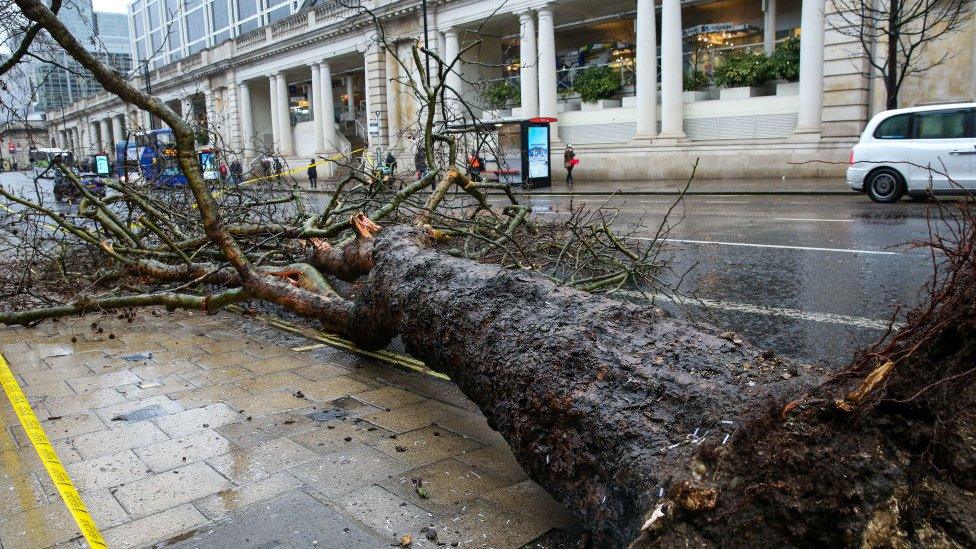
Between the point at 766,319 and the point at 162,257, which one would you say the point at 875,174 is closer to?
the point at 766,319

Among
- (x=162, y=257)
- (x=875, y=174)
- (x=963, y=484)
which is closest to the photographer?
(x=963, y=484)

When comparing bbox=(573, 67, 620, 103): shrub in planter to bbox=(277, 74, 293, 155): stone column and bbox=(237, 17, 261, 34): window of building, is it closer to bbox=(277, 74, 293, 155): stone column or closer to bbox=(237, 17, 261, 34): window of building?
bbox=(277, 74, 293, 155): stone column

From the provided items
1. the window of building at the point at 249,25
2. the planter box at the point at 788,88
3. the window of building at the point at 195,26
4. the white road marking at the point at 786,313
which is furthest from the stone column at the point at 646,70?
the window of building at the point at 195,26

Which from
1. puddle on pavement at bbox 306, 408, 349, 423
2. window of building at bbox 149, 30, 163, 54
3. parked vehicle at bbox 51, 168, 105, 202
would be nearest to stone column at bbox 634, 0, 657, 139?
parked vehicle at bbox 51, 168, 105, 202

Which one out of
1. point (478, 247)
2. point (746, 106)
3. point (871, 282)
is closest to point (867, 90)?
point (746, 106)

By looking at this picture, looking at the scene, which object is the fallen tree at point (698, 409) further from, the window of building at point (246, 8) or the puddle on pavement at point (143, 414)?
the window of building at point (246, 8)

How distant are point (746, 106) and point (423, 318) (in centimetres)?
2210

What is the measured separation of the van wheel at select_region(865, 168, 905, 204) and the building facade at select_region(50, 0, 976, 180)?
1.13 m

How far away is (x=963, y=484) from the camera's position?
1673 millimetres

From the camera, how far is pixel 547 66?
27.7 m

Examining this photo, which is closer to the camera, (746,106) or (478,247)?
(478,247)

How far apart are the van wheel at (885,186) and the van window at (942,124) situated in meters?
0.86

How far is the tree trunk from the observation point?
1812 mm

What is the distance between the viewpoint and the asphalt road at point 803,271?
532 cm
